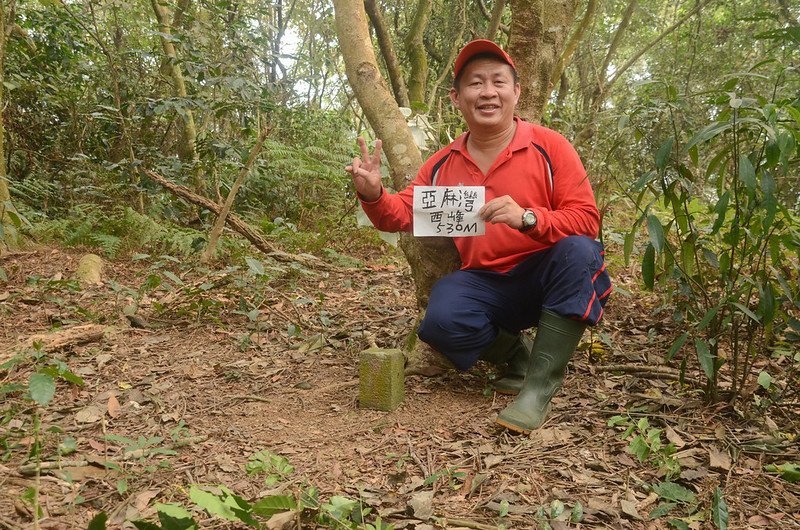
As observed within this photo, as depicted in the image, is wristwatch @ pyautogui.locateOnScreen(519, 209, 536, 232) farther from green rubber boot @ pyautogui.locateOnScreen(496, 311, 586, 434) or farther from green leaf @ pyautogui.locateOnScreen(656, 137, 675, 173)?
green leaf @ pyautogui.locateOnScreen(656, 137, 675, 173)

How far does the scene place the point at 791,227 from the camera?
2.15m

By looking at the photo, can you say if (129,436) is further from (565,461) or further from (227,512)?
(565,461)

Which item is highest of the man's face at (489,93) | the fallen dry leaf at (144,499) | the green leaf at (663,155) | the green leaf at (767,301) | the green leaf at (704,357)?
the man's face at (489,93)

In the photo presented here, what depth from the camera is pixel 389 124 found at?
301 centimetres

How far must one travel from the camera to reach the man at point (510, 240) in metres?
2.38

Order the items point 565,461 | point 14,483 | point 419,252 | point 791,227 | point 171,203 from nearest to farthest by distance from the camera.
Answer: point 14,483
point 565,461
point 791,227
point 419,252
point 171,203

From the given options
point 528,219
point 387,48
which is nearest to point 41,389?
point 528,219

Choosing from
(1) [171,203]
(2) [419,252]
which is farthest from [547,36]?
(1) [171,203]

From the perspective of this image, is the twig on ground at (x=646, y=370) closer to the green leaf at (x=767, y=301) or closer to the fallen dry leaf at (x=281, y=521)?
the green leaf at (x=767, y=301)

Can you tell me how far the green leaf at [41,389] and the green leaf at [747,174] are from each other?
2.26 metres

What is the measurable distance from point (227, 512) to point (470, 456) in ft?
3.15

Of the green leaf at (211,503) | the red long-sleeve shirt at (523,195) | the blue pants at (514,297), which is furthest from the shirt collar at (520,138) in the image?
the green leaf at (211,503)

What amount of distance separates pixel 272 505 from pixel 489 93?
189 cm

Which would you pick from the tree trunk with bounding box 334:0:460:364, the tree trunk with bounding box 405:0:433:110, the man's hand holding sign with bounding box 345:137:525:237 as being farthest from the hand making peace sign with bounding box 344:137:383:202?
the tree trunk with bounding box 405:0:433:110
